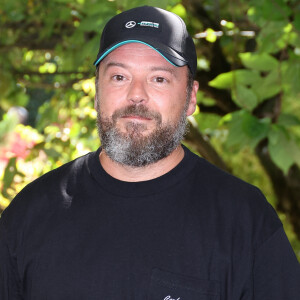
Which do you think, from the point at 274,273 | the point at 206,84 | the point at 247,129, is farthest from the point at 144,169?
the point at 206,84

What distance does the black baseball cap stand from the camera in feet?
5.69

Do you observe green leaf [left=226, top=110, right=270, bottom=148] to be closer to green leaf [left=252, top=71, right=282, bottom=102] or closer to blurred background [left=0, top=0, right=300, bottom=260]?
blurred background [left=0, top=0, right=300, bottom=260]

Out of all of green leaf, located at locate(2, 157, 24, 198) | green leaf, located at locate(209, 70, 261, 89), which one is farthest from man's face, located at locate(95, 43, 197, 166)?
green leaf, located at locate(2, 157, 24, 198)

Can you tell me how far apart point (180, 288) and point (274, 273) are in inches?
9.7

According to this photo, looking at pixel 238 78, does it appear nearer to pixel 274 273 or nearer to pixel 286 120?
pixel 286 120

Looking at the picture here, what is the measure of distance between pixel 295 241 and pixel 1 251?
151 inches

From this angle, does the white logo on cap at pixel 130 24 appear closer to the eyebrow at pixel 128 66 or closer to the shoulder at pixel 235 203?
the eyebrow at pixel 128 66

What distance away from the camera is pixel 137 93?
1.69 meters

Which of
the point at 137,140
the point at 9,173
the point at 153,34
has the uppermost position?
the point at 153,34

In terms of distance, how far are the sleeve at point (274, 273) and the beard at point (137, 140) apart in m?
0.39

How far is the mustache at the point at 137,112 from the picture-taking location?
5.52 ft

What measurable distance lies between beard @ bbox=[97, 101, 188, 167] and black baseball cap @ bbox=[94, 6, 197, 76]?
0.60 ft

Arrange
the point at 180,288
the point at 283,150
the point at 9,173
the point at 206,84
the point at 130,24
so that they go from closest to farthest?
the point at 180,288, the point at 130,24, the point at 283,150, the point at 9,173, the point at 206,84

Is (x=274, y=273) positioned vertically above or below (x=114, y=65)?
below
